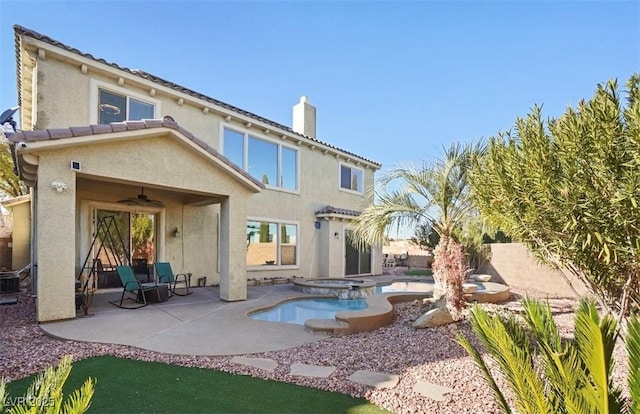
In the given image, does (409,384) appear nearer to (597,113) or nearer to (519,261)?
(597,113)

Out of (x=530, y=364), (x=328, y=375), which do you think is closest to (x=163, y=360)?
(x=328, y=375)

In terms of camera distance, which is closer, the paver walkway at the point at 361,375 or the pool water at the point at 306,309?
the paver walkway at the point at 361,375

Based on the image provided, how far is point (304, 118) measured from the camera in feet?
81.5

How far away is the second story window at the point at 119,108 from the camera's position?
14250 mm

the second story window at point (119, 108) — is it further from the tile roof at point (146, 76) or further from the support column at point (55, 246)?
the support column at point (55, 246)

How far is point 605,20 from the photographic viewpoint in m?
11.1

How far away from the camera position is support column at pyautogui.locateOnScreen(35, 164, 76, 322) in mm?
9711

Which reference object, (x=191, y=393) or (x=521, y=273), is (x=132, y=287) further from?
(x=521, y=273)

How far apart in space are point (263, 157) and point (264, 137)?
3.65 ft

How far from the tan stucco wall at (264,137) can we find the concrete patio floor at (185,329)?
4970 millimetres

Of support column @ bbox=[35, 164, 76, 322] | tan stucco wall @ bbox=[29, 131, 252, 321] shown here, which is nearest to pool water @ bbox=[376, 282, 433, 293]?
tan stucco wall @ bbox=[29, 131, 252, 321]

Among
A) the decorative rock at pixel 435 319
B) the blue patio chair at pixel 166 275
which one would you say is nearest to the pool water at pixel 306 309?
the decorative rock at pixel 435 319

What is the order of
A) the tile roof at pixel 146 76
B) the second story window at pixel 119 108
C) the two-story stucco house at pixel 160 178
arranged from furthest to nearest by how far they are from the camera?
the second story window at pixel 119 108 < the tile roof at pixel 146 76 < the two-story stucco house at pixel 160 178

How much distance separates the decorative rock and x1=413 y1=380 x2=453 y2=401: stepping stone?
4196 millimetres
